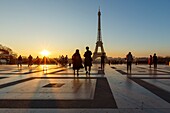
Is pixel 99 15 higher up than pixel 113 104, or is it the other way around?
pixel 99 15

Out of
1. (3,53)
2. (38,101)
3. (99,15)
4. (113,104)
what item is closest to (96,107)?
(113,104)

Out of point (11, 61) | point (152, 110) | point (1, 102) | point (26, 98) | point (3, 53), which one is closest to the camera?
point (152, 110)

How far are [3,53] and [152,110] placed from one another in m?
63.1

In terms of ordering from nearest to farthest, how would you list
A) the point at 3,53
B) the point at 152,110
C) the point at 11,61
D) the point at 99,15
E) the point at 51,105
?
1. the point at 152,110
2. the point at 51,105
3. the point at 11,61
4. the point at 3,53
5. the point at 99,15

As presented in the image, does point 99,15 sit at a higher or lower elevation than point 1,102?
higher

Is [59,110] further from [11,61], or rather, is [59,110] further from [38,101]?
[11,61]

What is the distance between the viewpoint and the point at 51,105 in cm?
603

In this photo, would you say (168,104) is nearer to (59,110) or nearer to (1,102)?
(59,110)

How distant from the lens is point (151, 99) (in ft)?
22.4

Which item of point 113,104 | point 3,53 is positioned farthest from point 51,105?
point 3,53

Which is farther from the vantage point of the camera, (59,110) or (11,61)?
(11,61)

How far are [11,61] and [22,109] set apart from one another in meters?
48.2

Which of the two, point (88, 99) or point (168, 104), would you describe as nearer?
point (168, 104)

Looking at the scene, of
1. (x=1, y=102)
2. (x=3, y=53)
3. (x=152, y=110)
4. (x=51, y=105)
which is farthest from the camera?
(x=3, y=53)
